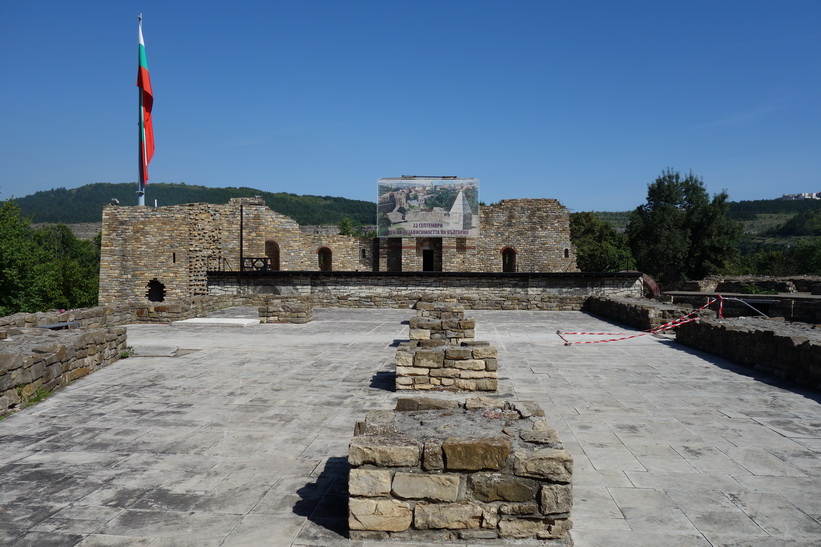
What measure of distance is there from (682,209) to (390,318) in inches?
1445

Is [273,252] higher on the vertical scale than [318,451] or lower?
higher

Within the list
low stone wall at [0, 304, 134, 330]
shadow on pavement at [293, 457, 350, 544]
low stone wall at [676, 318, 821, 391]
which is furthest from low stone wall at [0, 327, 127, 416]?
low stone wall at [676, 318, 821, 391]

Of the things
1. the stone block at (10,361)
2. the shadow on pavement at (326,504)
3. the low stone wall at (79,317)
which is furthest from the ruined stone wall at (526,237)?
the shadow on pavement at (326,504)

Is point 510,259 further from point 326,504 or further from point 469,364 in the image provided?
point 326,504

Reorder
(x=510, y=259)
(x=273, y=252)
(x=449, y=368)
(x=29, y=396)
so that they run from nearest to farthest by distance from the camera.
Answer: (x=29, y=396), (x=449, y=368), (x=273, y=252), (x=510, y=259)

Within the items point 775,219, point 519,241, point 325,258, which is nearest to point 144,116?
point 325,258

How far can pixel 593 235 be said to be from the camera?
55594mm

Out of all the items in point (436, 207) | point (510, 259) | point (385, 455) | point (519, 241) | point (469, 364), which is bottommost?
point (469, 364)

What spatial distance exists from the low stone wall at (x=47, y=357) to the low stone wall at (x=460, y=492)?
16.3ft

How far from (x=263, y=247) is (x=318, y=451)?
28.7 meters

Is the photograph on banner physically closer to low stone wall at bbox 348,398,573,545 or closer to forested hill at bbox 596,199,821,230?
low stone wall at bbox 348,398,573,545

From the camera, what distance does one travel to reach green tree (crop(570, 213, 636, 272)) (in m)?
45.2

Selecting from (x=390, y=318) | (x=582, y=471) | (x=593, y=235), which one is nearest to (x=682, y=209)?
(x=593, y=235)

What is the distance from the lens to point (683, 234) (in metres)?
43.8
